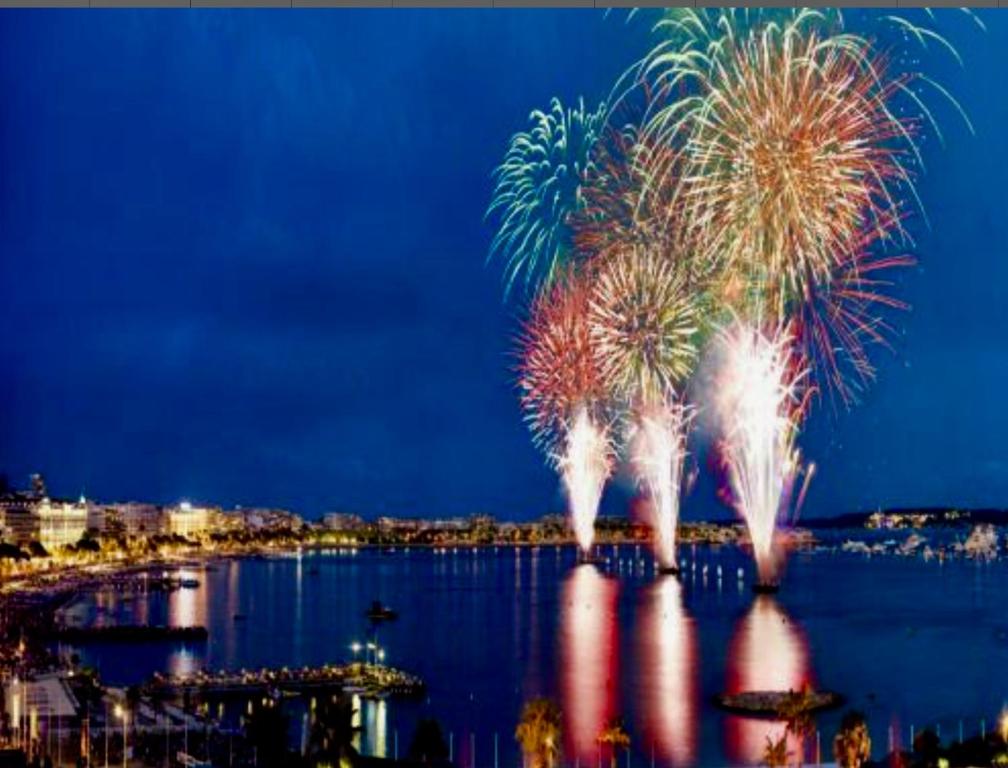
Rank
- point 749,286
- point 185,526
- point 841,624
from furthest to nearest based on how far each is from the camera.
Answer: point 185,526
point 841,624
point 749,286

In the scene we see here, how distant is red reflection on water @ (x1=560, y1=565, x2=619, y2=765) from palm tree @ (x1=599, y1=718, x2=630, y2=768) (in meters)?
0.24

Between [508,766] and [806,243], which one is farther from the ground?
[806,243]

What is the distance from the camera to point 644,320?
1616cm

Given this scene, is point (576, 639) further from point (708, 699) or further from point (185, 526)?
point (185, 526)

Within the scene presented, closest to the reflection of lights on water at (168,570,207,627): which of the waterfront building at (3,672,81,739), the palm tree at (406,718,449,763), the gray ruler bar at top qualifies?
the waterfront building at (3,672,81,739)

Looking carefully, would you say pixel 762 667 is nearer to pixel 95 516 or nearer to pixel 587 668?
pixel 587 668

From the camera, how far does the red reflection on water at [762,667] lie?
627 inches

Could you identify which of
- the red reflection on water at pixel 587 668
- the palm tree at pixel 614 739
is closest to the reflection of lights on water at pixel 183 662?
the red reflection on water at pixel 587 668

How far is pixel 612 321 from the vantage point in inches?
632

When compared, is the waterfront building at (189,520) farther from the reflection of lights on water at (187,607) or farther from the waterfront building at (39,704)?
the waterfront building at (39,704)

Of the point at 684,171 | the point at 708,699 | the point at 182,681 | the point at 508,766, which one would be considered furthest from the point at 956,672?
the point at 684,171

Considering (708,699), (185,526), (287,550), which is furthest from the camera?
(185,526)

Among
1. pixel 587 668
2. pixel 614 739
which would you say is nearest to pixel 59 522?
pixel 587 668

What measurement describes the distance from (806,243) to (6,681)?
1212 cm
